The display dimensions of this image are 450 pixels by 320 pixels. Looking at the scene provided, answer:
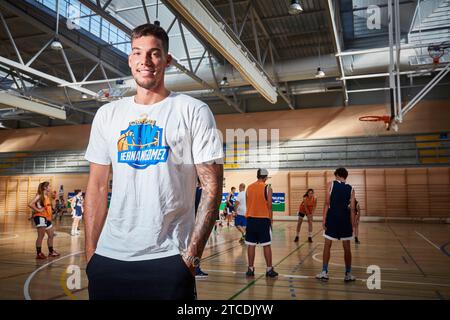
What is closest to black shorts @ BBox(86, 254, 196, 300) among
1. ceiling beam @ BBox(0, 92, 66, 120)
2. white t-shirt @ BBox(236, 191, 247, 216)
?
white t-shirt @ BBox(236, 191, 247, 216)

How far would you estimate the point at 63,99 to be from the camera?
65.8 ft

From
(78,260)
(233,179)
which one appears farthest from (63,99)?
(78,260)

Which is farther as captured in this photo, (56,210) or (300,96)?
(56,210)

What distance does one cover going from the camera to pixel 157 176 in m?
1.49

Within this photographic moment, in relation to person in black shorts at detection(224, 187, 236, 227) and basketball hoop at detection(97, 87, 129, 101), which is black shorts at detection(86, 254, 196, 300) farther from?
basketball hoop at detection(97, 87, 129, 101)

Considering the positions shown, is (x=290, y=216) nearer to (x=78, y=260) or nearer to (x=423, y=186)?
(x=423, y=186)

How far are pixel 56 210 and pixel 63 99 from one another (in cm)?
840

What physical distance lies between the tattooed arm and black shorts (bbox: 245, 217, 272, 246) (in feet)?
18.6

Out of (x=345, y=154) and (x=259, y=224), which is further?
(x=345, y=154)

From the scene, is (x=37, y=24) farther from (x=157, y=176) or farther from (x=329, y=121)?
(x=329, y=121)

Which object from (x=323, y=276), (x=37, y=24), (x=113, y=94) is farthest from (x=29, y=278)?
(x=37, y=24)

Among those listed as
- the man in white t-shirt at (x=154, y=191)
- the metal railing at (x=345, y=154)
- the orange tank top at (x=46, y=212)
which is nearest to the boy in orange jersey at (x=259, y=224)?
the orange tank top at (x=46, y=212)

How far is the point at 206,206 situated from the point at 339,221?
18.1 feet
